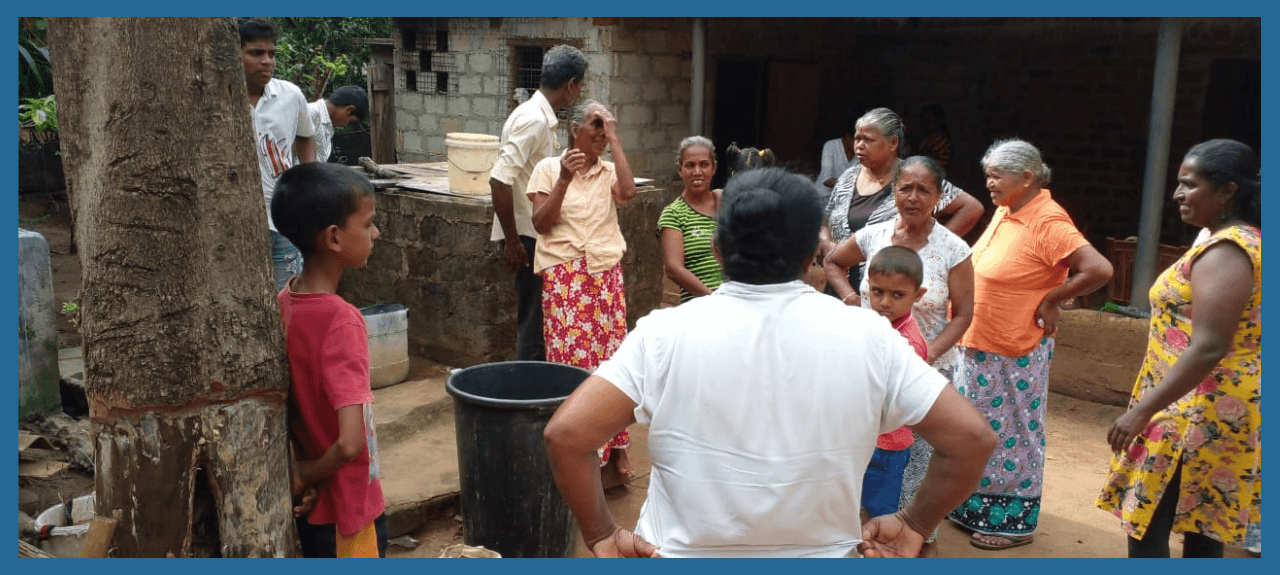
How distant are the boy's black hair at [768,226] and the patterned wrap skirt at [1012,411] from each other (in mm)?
2366

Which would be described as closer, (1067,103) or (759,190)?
(759,190)

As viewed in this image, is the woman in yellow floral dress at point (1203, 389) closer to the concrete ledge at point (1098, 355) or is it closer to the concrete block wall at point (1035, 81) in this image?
the concrete ledge at point (1098, 355)

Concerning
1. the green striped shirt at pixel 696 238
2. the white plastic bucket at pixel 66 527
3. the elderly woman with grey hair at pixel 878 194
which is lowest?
the white plastic bucket at pixel 66 527

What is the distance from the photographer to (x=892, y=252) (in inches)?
135

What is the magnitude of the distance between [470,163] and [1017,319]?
329 cm

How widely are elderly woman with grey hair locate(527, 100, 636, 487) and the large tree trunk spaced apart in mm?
2246

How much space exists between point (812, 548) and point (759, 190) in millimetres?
675

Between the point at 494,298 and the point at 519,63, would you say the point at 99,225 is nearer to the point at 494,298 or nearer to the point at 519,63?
the point at 494,298

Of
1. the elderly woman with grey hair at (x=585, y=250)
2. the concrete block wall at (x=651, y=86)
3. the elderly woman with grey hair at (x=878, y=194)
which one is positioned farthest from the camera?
the concrete block wall at (x=651, y=86)

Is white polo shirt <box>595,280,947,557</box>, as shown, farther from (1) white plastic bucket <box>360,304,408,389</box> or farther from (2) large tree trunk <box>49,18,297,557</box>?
(1) white plastic bucket <box>360,304,408,389</box>

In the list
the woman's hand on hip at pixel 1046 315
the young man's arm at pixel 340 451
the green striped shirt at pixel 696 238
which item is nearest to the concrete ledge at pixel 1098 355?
the woman's hand on hip at pixel 1046 315

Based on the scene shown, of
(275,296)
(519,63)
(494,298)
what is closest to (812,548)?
(275,296)

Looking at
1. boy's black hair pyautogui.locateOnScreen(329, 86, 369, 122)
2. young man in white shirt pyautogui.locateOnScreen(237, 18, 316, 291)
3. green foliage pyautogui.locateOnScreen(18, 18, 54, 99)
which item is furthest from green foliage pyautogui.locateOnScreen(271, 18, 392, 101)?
young man in white shirt pyautogui.locateOnScreen(237, 18, 316, 291)

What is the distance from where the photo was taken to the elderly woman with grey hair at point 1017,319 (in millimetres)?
3867
